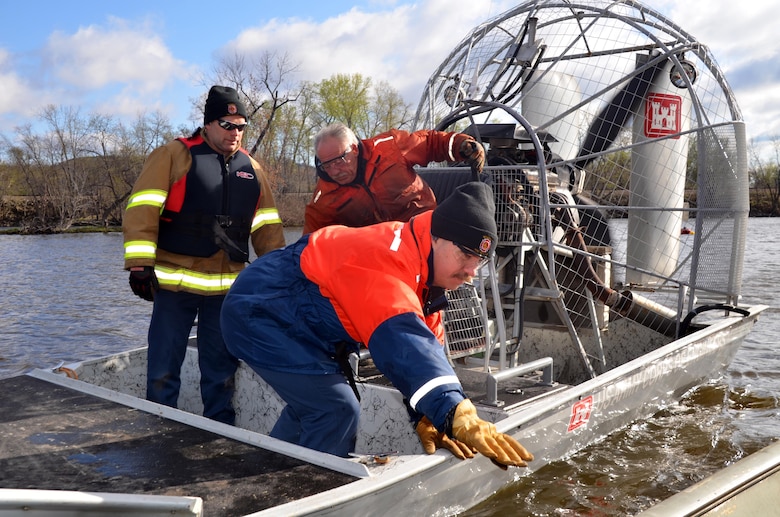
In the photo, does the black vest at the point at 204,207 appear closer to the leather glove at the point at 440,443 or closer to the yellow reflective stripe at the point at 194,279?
the yellow reflective stripe at the point at 194,279

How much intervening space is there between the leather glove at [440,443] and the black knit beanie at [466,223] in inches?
26.3

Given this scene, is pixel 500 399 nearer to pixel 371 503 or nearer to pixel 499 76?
pixel 371 503

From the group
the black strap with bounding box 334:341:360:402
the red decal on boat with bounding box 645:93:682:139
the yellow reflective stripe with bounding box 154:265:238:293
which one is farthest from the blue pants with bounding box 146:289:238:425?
the red decal on boat with bounding box 645:93:682:139

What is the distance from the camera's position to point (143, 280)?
3.60 m

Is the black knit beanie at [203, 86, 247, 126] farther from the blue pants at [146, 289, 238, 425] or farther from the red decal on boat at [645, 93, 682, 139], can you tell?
the red decal on boat at [645, 93, 682, 139]

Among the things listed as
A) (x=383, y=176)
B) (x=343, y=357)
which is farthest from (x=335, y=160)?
(x=343, y=357)

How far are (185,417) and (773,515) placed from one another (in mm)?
2171

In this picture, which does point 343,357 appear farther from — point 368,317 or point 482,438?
point 482,438

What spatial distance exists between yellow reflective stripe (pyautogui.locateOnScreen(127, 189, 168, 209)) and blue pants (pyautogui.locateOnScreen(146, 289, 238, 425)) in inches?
18.2

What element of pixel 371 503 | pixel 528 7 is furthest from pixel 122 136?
pixel 371 503

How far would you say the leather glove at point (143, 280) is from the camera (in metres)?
3.59

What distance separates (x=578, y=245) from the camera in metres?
5.21

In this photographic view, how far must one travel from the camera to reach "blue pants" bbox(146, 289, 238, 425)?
3773 millimetres

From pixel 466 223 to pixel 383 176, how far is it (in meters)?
1.77
